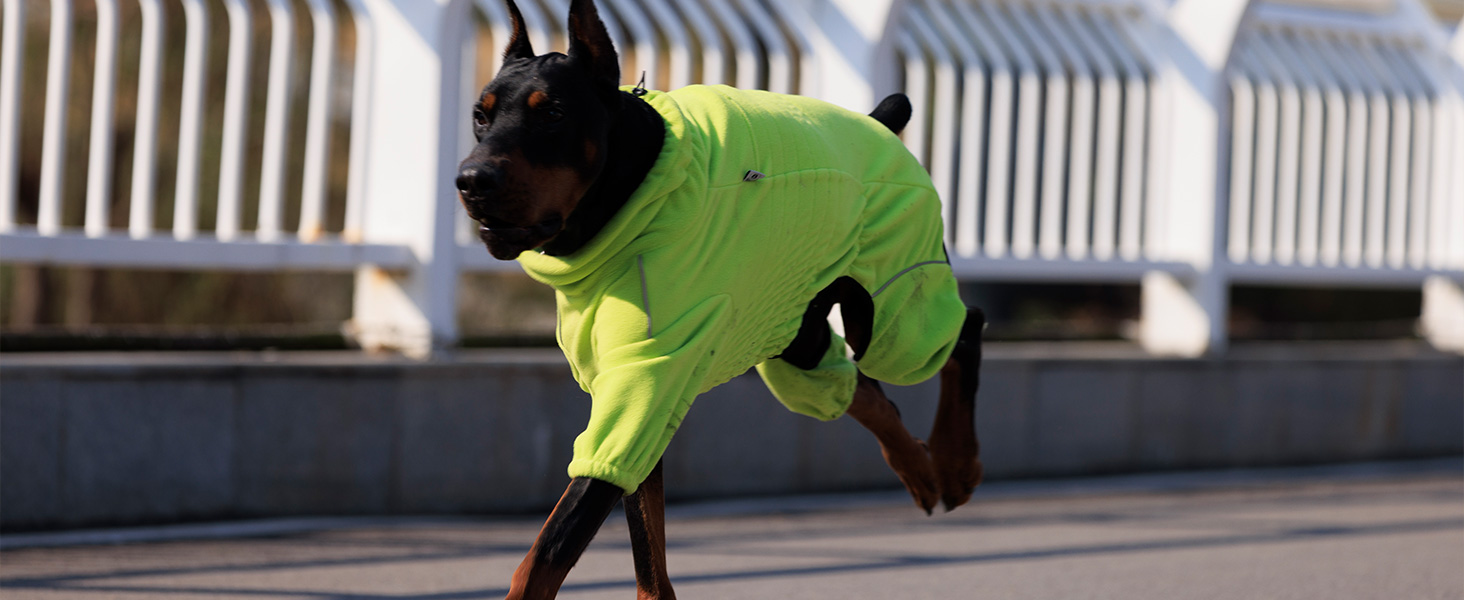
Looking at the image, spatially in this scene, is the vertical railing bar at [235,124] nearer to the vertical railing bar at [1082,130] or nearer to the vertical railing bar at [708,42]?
the vertical railing bar at [708,42]

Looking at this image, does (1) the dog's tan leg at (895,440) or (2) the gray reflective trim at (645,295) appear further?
(1) the dog's tan leg at (895,440)

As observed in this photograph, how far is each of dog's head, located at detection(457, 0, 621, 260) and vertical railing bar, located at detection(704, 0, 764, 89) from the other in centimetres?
482

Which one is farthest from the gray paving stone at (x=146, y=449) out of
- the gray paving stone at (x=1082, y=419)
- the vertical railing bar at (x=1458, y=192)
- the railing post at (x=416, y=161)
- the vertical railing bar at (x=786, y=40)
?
the vertical railing bar at (x=1458, y=192)

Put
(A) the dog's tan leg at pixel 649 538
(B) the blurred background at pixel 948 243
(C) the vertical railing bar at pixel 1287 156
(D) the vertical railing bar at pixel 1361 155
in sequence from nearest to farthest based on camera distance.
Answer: (A) the dog's tan leg at pixel 649 538
(B) the blurred background at pixel 948 243
(C) the vertical railing bar at pixel 1287 156
(D) the vertical railing bar at pixel 1361 155

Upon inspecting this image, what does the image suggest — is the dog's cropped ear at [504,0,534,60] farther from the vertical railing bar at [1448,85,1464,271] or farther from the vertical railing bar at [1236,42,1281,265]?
the vertical railing bar at [1448,85,1464,271]

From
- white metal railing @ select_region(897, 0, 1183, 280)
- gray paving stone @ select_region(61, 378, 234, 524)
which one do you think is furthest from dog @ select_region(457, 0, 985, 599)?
white metal railing @ select_region(897, 0, 1183, 280)

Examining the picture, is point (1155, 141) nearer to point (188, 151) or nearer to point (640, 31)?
point (640, 31)

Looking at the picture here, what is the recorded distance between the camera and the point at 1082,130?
855 cm

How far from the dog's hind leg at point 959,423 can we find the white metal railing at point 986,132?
10.6 ft

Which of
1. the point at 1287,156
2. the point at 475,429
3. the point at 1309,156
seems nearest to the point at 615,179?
the point at 475,429

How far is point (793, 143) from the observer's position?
3246mm

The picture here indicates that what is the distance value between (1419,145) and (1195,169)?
2.13m

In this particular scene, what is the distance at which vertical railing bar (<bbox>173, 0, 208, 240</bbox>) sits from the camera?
251 inches

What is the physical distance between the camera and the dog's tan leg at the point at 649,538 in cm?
321
